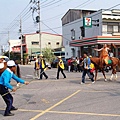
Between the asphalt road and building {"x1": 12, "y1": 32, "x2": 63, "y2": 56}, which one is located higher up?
building {"x1": 12, "y1": 32, "x2": 63, "y2": 56}

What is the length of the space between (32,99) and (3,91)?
2773 mm

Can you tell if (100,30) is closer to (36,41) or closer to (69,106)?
(69,106)

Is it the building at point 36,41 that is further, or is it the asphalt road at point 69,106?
the building at point 36,41

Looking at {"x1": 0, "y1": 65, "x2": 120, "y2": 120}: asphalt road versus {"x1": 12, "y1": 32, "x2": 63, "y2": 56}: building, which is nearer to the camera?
{"x1": 0, "y1": 65, "x2": 120, "y2": 120}: asphalt road

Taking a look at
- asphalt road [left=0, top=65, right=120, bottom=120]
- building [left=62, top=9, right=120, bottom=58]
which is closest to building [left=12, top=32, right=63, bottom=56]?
building [left=62, top=9, right=120, bottom=58]

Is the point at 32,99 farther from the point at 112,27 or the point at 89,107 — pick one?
the point at 112,27

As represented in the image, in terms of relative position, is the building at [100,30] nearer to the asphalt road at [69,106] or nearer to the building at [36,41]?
the asphalt road at [69,106]

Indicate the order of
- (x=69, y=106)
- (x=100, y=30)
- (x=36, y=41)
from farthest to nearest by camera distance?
(x=36, y=41), (x=100, y=30), (x=69, y=106)

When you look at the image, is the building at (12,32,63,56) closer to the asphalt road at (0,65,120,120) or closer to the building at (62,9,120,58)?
the building at (62,9,120,58)

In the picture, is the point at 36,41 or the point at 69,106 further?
the point at 36,41

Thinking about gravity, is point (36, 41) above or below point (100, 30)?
above

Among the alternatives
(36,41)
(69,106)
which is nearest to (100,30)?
(69,106)

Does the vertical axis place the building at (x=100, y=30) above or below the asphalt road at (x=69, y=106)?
above

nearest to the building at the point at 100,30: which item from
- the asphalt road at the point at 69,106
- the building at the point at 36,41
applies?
the asphalt road at the point at 69,106
